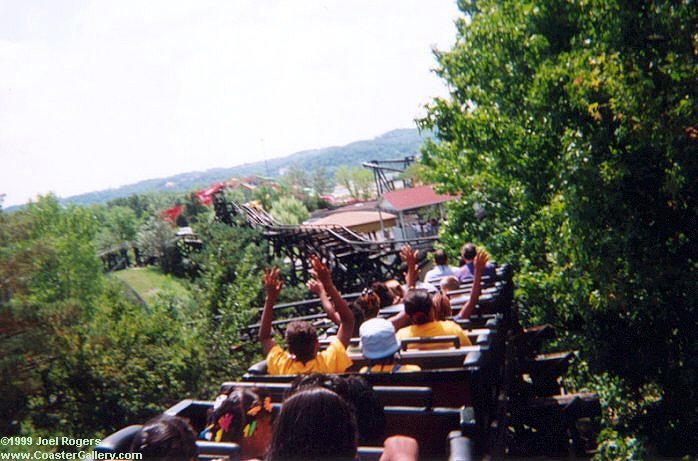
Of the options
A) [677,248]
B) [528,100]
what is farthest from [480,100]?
[677,248]

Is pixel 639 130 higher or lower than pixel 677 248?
higher

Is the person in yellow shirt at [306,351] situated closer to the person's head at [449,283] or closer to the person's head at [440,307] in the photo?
the person's head at [440,307]

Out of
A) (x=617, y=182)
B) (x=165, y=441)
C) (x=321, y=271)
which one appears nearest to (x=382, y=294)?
(x=321, y=271)

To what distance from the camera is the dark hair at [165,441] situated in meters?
1.75

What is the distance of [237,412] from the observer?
2119 mm

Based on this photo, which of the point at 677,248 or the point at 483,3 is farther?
the point at 483,3

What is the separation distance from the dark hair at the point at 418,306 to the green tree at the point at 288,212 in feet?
116

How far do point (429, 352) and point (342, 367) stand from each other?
0.51 m

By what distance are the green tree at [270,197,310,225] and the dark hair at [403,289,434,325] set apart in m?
35.5

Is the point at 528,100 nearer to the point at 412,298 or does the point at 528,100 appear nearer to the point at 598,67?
the point at 598,67

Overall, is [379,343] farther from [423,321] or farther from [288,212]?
[288,212]

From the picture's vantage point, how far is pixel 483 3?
26.7 feet

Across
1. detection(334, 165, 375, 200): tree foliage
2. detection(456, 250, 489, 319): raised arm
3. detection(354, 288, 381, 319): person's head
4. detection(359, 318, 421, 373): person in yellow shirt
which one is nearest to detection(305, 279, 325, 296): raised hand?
detection(354, 288, 381, 319): person's head

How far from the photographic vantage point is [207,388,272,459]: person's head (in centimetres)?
208
